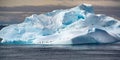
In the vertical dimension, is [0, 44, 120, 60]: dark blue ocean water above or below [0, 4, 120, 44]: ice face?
below

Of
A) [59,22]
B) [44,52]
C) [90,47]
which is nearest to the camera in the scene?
[44,52]

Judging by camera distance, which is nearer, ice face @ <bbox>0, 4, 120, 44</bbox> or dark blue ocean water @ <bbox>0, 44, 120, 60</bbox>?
dark blue ocean water @ <bbox>0, 44, 120, 60</bbox>

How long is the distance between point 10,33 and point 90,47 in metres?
2.33

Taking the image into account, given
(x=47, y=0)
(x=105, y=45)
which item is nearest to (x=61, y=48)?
(x=105, y=45)

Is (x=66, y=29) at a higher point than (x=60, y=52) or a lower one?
higher

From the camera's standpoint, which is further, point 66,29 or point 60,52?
point 66,29

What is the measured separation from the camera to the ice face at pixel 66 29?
1213 centimetres

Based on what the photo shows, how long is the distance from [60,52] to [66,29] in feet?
5.26

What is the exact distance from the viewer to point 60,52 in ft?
37.1

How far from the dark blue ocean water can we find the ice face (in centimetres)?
19

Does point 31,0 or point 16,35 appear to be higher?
point 31,0

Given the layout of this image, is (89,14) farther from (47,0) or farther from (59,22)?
(47,0)

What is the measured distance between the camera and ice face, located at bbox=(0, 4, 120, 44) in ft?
39.8

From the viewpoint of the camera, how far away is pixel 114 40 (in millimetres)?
12562
